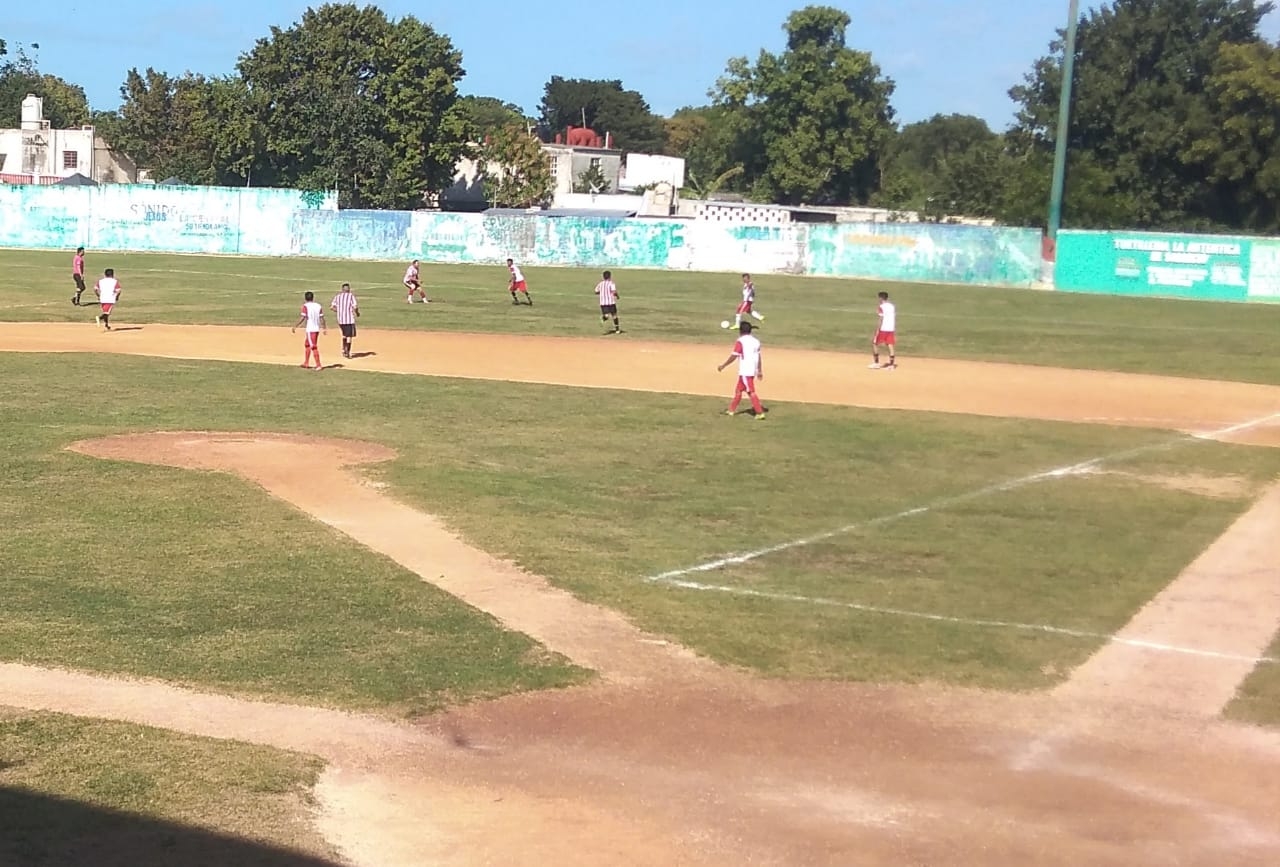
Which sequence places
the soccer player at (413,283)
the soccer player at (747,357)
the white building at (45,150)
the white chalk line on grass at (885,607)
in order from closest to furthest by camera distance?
the white chalk line on grass at (885,607)
the soccer player at (747,357)
the soccer player at (413,283)
the white building at (45,150)

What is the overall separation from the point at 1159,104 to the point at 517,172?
137 ft

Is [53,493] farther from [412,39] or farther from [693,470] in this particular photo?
[412,39]

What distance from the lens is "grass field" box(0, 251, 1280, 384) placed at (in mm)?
38781

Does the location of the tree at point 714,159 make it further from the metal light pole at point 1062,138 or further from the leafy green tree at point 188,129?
the metal light pole at point 1062,138

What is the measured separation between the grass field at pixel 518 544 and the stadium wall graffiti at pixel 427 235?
128 ft

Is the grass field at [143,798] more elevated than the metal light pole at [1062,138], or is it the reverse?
the metal light pole at [1062,138]

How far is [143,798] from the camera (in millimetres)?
7934

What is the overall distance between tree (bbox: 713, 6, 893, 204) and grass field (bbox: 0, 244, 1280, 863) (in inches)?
3187

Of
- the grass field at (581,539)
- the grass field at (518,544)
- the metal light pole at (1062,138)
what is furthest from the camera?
the metal light pole at (1062,138)

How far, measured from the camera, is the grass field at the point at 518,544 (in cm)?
1045

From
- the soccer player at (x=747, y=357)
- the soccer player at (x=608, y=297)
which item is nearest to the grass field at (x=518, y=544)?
the soccer player at (x=747, y=357)

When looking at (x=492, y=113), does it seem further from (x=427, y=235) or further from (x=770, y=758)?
(x=770, y=758)

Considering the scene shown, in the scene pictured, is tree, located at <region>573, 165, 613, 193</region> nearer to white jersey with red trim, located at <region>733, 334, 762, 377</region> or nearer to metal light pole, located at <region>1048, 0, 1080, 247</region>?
metal light pole, located at <region>1048, 0, 1080, 247</region>

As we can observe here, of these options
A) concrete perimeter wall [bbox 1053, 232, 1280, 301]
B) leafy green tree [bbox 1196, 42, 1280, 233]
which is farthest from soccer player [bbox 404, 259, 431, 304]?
leafy green tree [bbox 1196, 42, 1280, 233]
